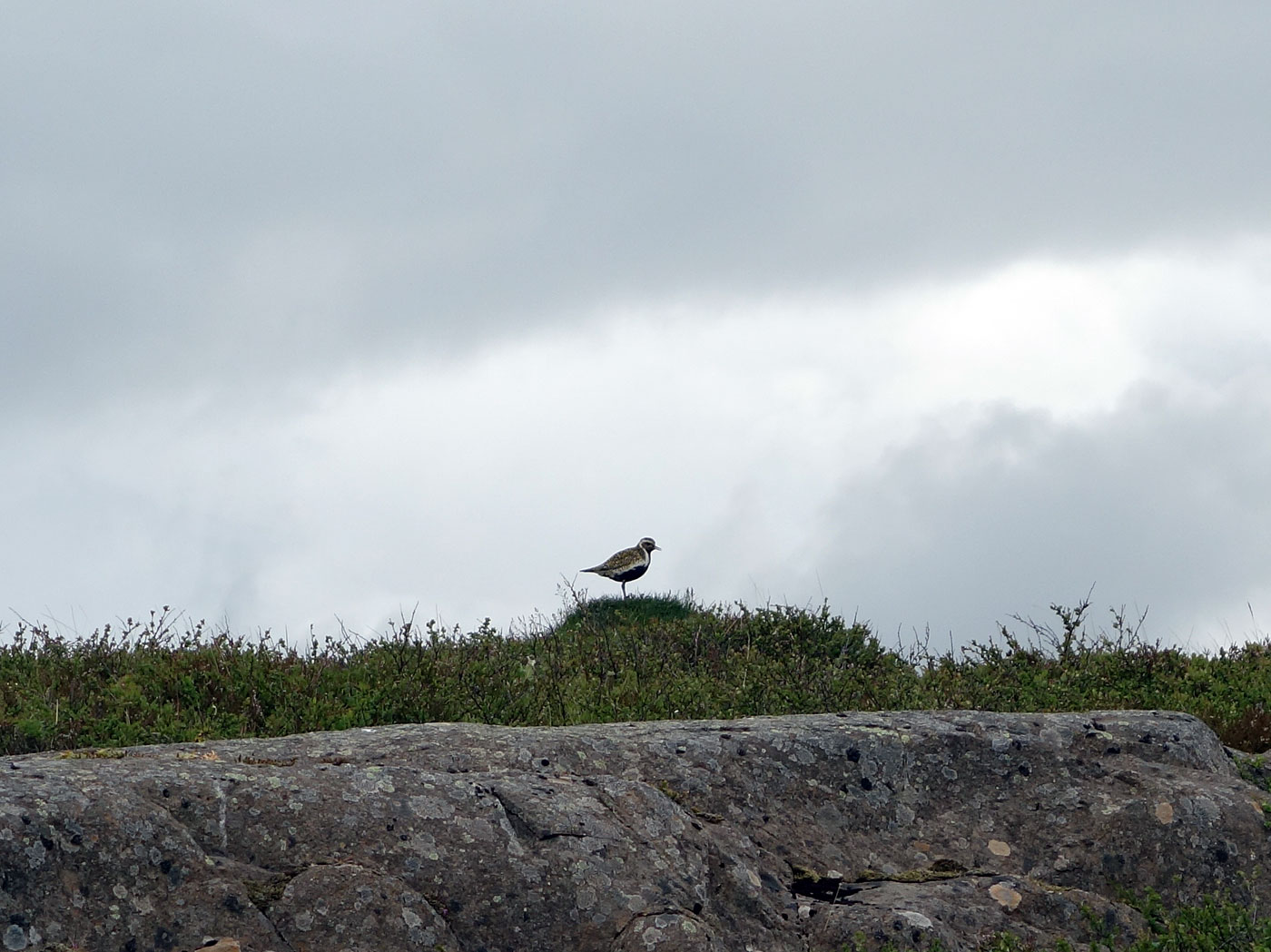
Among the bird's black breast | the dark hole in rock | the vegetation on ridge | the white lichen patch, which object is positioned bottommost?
the white lichen patch

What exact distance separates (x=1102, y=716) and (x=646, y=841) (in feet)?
9.28

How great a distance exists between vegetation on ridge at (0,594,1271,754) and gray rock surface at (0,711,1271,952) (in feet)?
11.7

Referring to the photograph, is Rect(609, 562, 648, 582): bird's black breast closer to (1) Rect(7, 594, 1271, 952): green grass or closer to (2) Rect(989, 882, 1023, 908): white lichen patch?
(1) Rect(7, 594, 1271, 952): green grass

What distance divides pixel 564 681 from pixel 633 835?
8.21 metres

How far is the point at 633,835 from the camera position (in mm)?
4445

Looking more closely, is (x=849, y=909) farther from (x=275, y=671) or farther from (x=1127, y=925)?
(x=275, y=671)

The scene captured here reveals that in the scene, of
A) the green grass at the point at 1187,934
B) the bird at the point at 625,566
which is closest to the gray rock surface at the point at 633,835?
the green grass at the point at 1187,934

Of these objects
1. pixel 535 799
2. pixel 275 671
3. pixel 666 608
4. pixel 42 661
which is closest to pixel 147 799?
pixel 535 799

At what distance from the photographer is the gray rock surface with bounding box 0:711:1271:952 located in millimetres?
3920

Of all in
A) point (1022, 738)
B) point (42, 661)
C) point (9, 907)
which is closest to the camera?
point (9, 907)

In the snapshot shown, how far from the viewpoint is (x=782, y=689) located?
12.0 metres

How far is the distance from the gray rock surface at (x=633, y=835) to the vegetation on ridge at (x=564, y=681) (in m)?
3.57

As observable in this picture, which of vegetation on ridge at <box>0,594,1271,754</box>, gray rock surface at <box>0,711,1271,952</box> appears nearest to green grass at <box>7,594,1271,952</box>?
vegetation on ridge at <box>0,594,1271,754</box>

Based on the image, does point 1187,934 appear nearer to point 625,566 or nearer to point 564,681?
point 564,681
